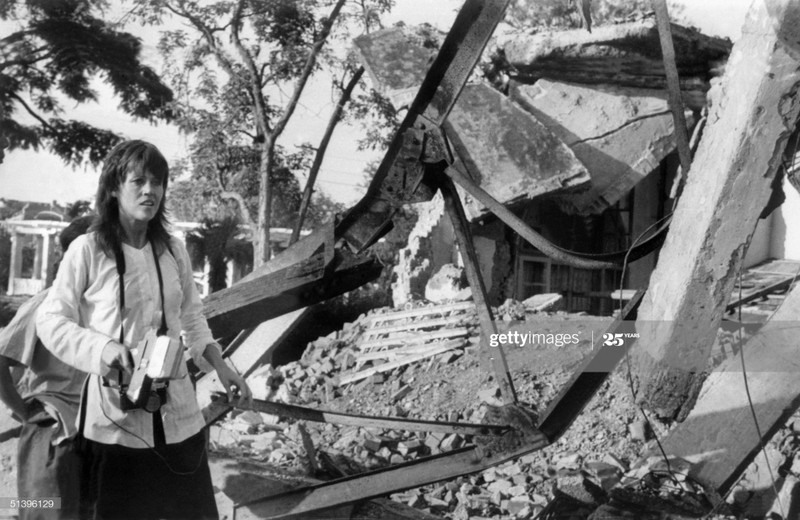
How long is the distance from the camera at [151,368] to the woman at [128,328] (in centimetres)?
2

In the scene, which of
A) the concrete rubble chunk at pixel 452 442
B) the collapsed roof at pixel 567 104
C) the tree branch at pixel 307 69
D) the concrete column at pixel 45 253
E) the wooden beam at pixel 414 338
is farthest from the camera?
the concrete column at pixel 45 253

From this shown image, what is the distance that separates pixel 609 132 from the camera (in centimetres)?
962

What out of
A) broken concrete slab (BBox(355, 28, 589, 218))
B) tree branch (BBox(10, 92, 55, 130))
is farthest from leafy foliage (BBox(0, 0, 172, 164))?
broken concrete slab (BBox(355, 28, 589, 218))

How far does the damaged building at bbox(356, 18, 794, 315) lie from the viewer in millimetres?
8742

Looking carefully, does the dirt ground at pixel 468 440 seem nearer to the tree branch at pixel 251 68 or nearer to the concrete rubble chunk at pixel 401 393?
the concrete rubble chunk at pixel 401 393

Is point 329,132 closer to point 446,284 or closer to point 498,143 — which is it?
point 446,284

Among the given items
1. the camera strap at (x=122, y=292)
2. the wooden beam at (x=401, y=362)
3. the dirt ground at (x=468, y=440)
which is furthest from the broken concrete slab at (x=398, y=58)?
the camera strap at (x=122, y=292)

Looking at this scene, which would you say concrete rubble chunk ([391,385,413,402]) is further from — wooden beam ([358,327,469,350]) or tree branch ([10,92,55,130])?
tree branch ([10,92,55,130])

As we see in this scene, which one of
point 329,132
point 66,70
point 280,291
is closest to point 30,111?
point 66,70

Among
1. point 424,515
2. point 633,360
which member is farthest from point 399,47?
point 424,515

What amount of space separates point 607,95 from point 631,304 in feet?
24.1

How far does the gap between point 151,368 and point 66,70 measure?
853 cm

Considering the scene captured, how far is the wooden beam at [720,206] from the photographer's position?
12.6 ft

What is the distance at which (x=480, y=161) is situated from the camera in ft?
28.0
